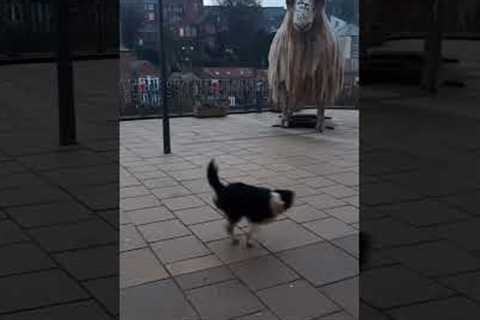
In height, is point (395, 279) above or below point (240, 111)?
below

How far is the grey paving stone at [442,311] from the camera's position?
156 centimetres

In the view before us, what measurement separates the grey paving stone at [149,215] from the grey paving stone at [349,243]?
0.76 meters

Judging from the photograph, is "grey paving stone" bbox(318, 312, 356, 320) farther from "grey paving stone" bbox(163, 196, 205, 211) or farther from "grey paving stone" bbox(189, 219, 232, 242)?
"grey paving stone" bbox(163, 196, 205, 211)

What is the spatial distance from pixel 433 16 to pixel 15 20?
996 millimetres

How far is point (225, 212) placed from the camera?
254 cm

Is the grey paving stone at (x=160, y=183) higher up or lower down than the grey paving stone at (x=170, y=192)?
higher up

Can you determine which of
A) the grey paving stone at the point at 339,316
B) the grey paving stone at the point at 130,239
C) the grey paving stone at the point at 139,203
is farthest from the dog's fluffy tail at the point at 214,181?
the grey paving stone at the point at 339,316

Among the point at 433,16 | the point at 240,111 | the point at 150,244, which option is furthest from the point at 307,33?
the point at 433,16

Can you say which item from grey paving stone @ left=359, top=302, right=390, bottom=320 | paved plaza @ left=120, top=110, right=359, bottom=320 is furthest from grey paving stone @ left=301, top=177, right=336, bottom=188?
grey paving stone @ left=359, top=302, right=390, bottom=320

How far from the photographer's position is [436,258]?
5.08ft

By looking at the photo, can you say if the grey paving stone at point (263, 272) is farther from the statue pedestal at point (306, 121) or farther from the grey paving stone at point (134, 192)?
the statue pedestal at point (306, 121)

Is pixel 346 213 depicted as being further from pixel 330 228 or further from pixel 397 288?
pixel 397 288

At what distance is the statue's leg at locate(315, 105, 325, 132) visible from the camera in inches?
172

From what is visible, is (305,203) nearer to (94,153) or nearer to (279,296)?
(279,296)
